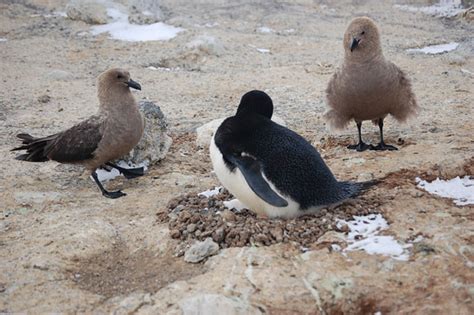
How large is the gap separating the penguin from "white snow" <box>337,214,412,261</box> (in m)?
0.26

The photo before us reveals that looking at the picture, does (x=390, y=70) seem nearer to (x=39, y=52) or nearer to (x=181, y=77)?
(x=181, y=77)

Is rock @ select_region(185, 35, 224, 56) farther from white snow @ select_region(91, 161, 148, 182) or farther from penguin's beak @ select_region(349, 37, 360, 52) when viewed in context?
penguin's beak @ select_region(349, 37, 360, 52)

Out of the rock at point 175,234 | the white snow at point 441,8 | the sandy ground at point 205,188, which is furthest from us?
the white snow at point 441,8

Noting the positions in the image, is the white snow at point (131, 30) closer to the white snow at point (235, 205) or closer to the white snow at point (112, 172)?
the white snow at point (112, 172)

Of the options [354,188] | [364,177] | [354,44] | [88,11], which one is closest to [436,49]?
[354,44]

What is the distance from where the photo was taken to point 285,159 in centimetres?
394

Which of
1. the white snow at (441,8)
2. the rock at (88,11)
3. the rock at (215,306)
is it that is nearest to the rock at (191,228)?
the rock at (215,306)

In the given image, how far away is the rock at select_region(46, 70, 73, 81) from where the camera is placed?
9.53 metres

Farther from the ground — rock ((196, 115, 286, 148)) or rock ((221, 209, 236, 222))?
rock ((221, 209, 236, 222))

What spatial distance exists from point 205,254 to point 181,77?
20.8 ft

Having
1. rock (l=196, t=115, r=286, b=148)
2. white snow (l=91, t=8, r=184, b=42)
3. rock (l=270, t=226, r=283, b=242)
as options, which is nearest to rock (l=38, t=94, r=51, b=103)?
A: rock (l=196, t=115, r=286, b=148)

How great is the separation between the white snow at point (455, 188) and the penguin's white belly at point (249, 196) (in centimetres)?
113

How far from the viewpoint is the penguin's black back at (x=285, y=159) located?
3902mm

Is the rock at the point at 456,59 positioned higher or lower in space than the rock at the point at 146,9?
lower
